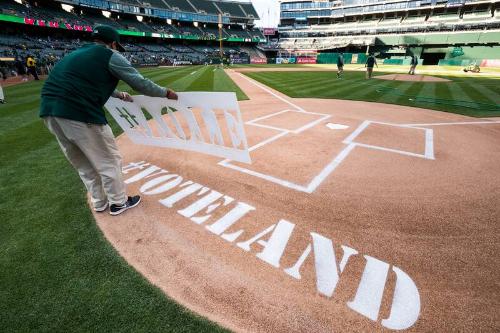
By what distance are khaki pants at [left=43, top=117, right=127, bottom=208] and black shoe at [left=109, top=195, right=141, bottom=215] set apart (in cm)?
7

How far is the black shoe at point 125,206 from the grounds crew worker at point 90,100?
131mm

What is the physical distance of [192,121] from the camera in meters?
4.68

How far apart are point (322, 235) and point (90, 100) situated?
3.20 meters

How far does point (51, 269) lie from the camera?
2.53m

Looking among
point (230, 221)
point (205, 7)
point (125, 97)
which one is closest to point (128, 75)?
point (125, 97)

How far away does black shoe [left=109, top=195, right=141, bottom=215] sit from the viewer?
3.47 m

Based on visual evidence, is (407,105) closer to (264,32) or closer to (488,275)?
(488,275)

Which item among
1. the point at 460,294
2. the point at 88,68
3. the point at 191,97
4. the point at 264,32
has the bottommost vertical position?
the point at 460,294

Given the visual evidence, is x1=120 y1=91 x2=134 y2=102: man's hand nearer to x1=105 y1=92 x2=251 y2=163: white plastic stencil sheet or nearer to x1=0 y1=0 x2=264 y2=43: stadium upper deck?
x1=105 y1=92 x2=251 y2=163: white plastic stencil sheet

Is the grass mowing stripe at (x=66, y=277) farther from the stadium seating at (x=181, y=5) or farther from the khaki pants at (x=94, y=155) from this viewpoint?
the stadium seating at (x=181, y=5)

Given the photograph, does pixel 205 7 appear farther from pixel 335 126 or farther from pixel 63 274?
pixel 63 274

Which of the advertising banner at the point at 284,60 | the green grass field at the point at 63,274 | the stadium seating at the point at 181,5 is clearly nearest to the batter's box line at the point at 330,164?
the green grass field at the point at 63,274

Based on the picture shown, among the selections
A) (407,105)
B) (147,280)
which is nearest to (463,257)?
(147,280)

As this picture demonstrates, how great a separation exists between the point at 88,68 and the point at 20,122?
7667mm
